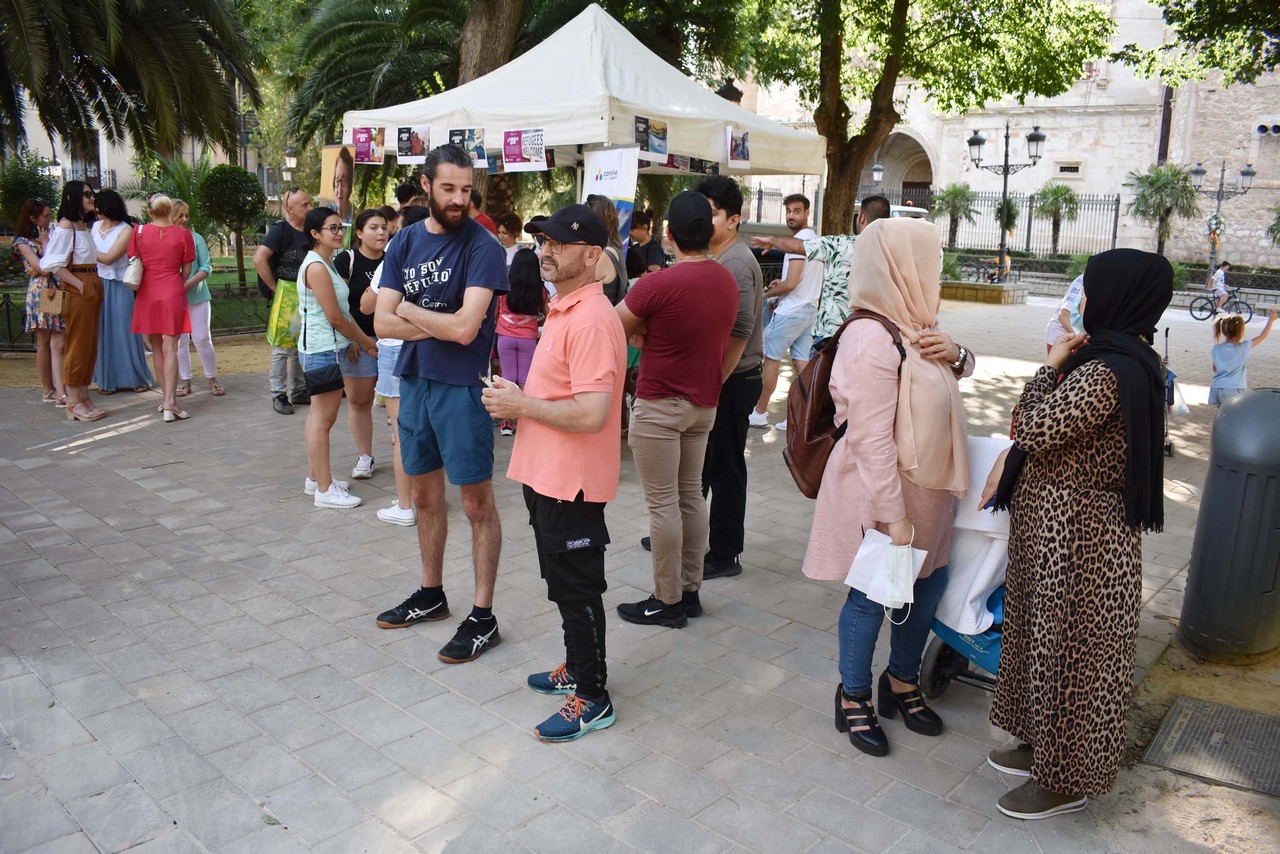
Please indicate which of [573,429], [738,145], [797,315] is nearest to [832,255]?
[797,315]

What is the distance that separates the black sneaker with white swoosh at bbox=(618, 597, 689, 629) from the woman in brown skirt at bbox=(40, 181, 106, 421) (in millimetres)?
5955

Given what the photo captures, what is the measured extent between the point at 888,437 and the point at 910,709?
1200 millimetres

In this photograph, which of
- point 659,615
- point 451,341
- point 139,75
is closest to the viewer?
point 451,341

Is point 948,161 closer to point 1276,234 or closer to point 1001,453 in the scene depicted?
point 1276,234

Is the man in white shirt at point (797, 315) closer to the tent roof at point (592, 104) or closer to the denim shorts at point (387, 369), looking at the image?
the tent roof at point (592, 104)

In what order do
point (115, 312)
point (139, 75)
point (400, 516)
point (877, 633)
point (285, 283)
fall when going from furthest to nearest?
point (139, 75) < point (115, 312) < point (285, 283) < point (400, 516) < point (877, 633)

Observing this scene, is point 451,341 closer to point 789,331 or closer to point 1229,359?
point 789,331

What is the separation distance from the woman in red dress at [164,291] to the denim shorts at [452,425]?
202 inches

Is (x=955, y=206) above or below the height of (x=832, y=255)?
above

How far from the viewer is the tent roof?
717 centimetres

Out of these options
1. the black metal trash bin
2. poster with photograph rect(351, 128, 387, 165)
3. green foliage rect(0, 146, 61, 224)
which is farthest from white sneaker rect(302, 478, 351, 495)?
green foliage rect(0, 146, 61, 224)

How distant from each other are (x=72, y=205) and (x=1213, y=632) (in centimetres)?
880

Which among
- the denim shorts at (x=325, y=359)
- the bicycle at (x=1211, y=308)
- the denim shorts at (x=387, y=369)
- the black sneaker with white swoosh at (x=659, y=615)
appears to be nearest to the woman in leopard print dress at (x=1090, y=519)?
the black sneaker with white swoosh at (x=659, y=615)

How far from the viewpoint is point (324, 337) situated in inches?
236
